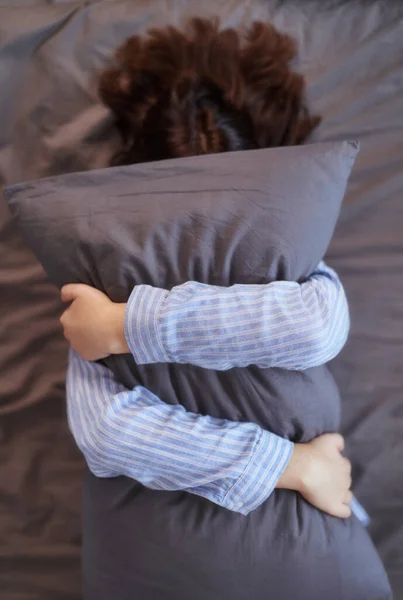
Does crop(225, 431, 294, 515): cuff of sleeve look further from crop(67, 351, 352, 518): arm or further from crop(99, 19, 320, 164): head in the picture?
crop(99, 19, 320, 164): head

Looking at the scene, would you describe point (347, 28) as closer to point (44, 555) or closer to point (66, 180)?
point (66, 180)

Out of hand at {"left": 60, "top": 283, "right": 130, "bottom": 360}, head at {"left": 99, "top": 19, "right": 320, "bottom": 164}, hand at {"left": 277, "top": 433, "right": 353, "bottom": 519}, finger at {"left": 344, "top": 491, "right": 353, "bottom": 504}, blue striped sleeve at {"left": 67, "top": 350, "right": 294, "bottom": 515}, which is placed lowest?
finger at {"left": 344, "top": 491, "right": 353, "bottom": 504}

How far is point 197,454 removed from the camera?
0.70 meters

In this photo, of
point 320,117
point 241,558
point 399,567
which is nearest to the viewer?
point 241,558

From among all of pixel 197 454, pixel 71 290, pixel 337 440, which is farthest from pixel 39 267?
pixel 337 440

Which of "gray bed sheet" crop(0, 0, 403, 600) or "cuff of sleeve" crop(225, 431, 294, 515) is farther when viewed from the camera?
"gray bed sheet" crop(0, 0, 403, 600)

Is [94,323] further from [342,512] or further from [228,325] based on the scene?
[342,512]

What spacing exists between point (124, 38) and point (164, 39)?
196mm

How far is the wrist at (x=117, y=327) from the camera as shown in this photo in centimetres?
72

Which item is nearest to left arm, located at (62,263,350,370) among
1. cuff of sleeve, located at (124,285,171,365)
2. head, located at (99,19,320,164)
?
cuff of sleeve, located at (124,285,171,365)

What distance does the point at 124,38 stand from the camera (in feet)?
3.31

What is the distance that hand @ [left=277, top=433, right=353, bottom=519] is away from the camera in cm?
71

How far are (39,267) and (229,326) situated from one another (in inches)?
17.3

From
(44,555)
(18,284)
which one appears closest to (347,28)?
(18,284)
